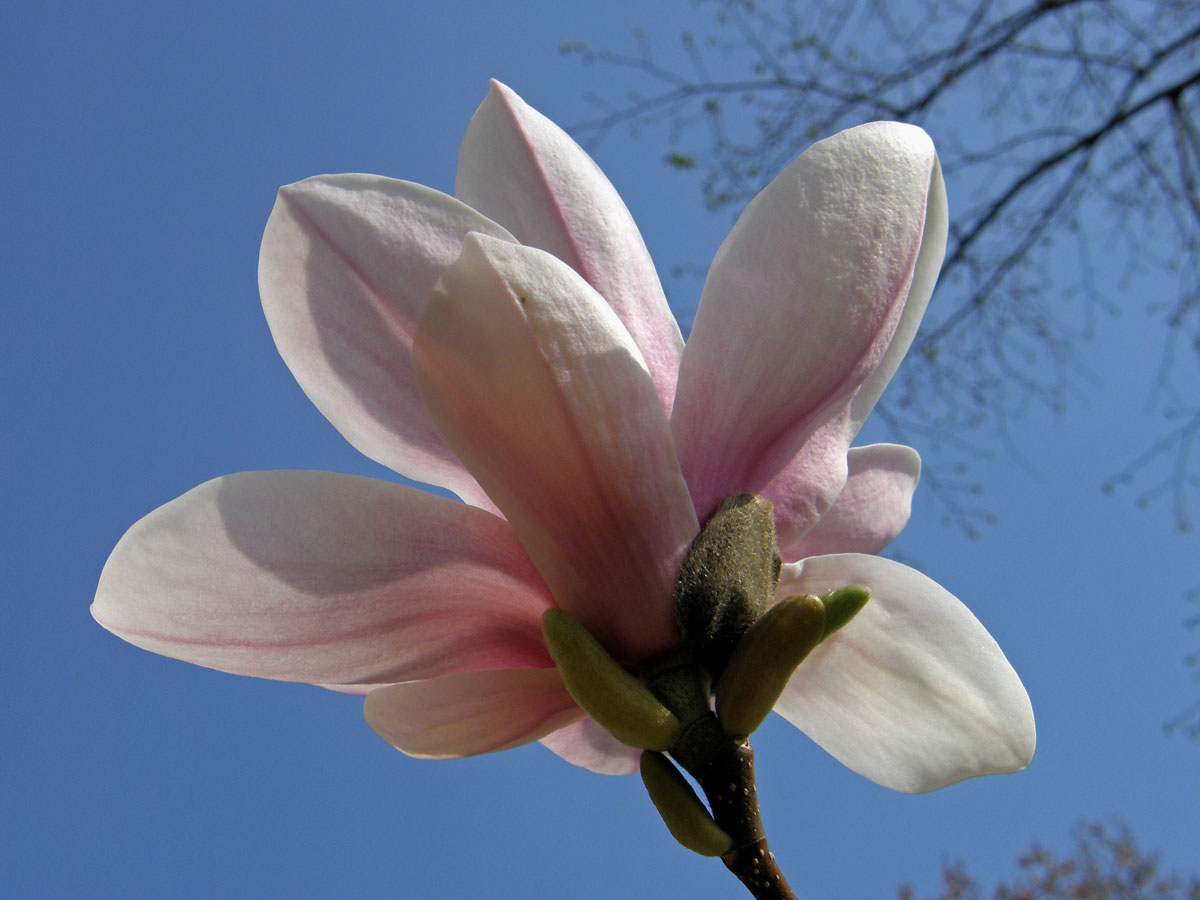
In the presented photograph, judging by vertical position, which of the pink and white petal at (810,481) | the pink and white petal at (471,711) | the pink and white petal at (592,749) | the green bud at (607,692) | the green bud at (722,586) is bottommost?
the pink and white petal at (592,749)

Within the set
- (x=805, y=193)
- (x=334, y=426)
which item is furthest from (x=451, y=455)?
(x=805, y=193)

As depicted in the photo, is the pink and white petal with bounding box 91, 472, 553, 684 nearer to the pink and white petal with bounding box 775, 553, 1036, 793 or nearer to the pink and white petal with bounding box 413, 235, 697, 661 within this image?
the pink and white petal with bounding box 413, 235, 697, 661

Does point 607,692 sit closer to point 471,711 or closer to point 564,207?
point 471,711

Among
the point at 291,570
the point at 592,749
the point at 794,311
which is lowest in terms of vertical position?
the point at 592,749

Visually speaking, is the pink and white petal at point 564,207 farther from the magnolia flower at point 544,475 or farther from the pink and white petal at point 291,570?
the pink and white petal at point 291,570

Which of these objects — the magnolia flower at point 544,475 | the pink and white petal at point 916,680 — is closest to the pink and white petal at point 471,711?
the magnolia flower at point 544,475

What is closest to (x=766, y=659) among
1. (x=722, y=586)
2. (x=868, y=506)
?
(x=722, y=586)
